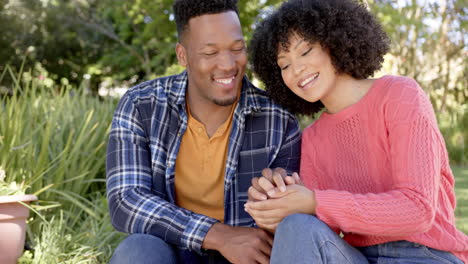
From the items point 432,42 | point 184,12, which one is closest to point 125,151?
point 184,12

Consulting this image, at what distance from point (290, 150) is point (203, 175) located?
0.43m

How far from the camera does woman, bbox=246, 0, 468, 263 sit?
188cm

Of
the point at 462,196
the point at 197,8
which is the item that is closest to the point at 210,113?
the point at 197,8

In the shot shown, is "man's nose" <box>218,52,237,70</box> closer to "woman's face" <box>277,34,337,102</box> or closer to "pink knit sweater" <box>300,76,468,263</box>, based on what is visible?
"woman's face" <box>277,34,337,102</box>

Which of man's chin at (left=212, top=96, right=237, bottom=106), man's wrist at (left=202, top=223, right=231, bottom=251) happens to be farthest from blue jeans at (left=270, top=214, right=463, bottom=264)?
man's chin at (left=212, top=96, right=237, bottom=106)

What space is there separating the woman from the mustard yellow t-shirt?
1.39ft

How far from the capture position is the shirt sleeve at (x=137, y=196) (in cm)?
235

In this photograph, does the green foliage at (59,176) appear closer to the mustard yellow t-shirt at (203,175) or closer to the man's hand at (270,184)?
the mustard yellow t-shirt at (203,175)

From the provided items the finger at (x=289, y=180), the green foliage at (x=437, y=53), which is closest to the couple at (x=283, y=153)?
the finger at (x=289, y=180)

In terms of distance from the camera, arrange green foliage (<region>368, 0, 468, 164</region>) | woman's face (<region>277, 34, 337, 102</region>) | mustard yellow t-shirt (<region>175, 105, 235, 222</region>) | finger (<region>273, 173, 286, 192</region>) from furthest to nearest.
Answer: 1. green foliage (<region>368, 0, 468, 164</region>)
2. mustard yellow t-shirt (<region>175, 105, 235, 222</region>)
3. woman's face (<region>277, 34, 337, 102</region>)
4. finger (<region>273, 173, 286, 192</region>)

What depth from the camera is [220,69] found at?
2717 mm

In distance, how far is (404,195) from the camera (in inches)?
74.4

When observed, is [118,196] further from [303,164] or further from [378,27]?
[378,27]

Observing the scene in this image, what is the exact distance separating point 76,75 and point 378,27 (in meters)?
17.1
